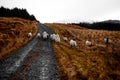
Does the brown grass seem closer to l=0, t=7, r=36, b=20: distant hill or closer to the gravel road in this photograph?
the gravel road

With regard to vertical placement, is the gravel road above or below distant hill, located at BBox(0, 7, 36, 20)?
below

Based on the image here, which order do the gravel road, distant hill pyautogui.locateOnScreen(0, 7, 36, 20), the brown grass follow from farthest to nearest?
distant hill pyautogui.locateOnScreen(0, 7, 36, 20) < the brown grass < the gravel road

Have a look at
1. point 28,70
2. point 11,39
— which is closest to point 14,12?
point 11,39

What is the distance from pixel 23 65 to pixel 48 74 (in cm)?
393

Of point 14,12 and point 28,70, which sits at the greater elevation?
point 14,12

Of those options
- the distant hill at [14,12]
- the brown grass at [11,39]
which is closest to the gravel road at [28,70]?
the brown grass at [11,39]

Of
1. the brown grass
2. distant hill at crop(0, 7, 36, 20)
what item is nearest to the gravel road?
the brown grass

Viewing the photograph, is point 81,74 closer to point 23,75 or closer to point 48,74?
point 48,74

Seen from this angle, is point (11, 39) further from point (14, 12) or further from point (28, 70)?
point (14, 12)

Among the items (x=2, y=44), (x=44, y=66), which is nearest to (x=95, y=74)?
(x=44, y=66)

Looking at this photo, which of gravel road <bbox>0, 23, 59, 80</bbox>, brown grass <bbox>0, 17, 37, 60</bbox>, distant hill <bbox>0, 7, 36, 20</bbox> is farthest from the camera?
distant hill <bbox>0, 7, 36, 20</bbox>

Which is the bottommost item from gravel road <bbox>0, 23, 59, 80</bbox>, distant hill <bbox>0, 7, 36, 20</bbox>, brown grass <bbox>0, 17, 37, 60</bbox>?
gravel road <bbox>0, 23, 59, 80</bbox>

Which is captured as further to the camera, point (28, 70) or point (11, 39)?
point (11, 39)

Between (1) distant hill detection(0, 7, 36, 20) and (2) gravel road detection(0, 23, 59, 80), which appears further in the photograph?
(1) distant hill detection(0, 7, 36, 20)
